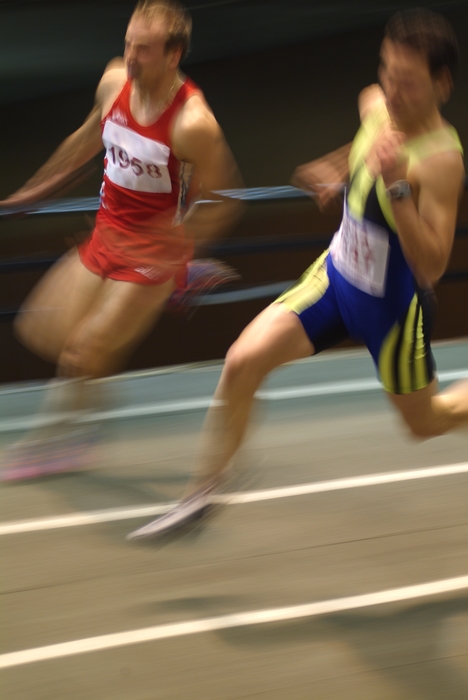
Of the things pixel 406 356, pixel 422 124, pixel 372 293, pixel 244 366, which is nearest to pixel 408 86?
pixel 422 124

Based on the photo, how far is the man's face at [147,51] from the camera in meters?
2.44

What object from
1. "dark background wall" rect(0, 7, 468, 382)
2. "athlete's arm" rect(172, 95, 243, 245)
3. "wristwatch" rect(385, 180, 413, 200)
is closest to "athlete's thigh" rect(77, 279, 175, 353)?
"athlete's arm" rect(172, 95, 243, 245)

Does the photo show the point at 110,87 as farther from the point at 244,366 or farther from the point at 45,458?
the point at 45,458

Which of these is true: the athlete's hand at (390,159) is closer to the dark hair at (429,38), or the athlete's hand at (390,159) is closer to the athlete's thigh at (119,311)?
the dark hair at (429,38)

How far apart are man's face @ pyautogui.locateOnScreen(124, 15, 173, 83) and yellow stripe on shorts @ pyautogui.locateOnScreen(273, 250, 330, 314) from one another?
0.78 m

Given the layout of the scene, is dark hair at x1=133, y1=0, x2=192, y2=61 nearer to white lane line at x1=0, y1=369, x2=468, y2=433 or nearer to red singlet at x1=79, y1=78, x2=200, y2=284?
red singlet at x1=79, y1=78, x2=200, y2=284

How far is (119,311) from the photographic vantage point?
269 cm

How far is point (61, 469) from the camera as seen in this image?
2.97 m

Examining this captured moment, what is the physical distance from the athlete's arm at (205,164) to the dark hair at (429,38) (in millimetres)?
762

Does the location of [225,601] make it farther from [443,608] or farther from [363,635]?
[443,608]

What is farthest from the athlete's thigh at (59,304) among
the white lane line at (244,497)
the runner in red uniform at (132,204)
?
the white lane line at (244,497)

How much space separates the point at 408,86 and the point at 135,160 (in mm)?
1017

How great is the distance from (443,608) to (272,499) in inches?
30.6

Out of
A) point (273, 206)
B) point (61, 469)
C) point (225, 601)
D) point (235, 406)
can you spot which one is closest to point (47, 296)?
point (61, 469)
